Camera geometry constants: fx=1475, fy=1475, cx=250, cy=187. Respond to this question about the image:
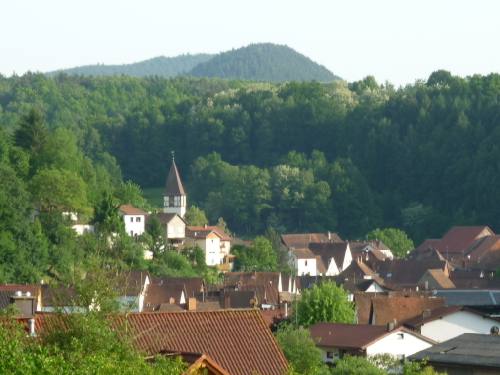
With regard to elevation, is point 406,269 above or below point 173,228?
below

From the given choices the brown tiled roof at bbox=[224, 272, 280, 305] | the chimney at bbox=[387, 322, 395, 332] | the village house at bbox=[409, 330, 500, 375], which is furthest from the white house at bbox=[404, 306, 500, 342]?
the brown tiled roof at bbox=[224, 272, 280, 305]

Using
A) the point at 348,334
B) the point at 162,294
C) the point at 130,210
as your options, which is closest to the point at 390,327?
the point at 348,334

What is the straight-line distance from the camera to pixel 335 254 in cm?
9581

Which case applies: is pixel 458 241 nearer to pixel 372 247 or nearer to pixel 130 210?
pixel 372 247

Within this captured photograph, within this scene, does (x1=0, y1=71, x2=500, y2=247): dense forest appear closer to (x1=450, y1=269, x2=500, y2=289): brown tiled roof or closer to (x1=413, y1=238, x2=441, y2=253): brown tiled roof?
(x1=413, y1=238, x2=441, y2=253): brown tiled roof

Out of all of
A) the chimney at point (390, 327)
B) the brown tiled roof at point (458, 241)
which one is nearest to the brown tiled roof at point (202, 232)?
the brown tiled roof at point (458, 241)

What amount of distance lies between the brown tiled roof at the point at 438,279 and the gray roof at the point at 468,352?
3944 cm

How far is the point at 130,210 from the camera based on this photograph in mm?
78250

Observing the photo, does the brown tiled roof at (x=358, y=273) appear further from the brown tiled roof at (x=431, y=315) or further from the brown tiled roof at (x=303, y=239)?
the brown tiled roof at (x=431, y=315)

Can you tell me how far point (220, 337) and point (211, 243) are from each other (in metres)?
67.5

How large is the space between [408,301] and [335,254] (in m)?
50.6

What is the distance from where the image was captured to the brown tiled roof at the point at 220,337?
55.3 feet

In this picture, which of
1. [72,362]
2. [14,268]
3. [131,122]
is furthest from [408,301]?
[131,122]

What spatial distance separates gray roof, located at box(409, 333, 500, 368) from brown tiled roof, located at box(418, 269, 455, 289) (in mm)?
39437
